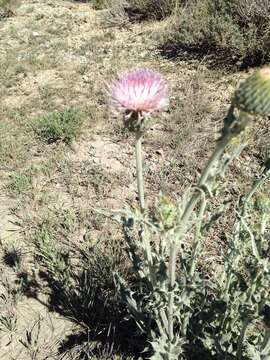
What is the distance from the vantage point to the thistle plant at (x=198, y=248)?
139 cm

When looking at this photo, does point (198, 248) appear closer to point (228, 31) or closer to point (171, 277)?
point (171, 277)

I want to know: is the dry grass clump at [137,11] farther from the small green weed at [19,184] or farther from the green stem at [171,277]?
the green stem at [171,277]

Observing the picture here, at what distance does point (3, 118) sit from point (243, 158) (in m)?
2.89

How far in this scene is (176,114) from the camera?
16.1 feet

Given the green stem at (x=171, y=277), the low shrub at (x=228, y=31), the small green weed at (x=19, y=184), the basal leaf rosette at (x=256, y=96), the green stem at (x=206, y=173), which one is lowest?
the small green weed at (x=19, y=184)

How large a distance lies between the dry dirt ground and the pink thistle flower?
1.74 meters

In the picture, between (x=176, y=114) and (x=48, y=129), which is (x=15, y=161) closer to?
(x=48, y=129)

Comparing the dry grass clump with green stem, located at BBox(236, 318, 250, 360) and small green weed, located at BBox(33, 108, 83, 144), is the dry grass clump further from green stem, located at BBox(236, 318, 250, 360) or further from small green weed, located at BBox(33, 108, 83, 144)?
green stem, located at BBox(236, 318, 250, 360)

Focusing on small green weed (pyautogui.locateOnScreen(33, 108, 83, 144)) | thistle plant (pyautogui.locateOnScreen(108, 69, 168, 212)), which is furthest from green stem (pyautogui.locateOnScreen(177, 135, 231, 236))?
small green weed (pyautogui.locateOnScreen(33, 108, 83, 144))

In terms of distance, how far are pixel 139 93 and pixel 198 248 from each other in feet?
2.72

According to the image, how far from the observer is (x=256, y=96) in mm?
1330

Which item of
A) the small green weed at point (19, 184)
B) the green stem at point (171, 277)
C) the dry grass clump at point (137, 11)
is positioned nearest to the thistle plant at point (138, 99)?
the green stem at point (171, 277)

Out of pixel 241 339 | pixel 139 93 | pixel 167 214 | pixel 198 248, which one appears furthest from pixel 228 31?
pixel 167 214

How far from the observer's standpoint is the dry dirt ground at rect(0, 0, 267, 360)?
3082mm
